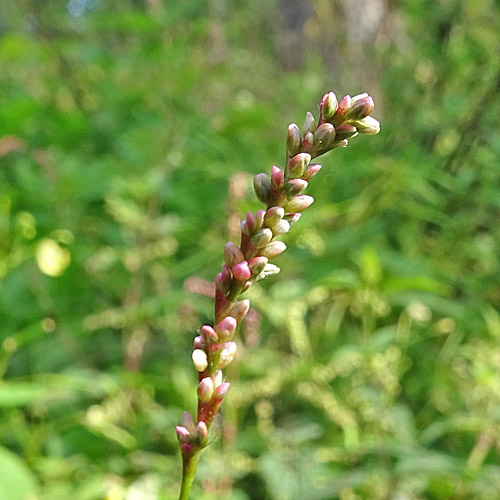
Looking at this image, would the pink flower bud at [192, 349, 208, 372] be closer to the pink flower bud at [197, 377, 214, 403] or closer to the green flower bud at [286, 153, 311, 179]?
the pink flower bud at [197, 377, 214, 403]

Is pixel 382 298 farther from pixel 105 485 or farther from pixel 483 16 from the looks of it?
pixel 483 16

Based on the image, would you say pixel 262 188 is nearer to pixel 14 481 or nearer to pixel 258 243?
pixel 258 243

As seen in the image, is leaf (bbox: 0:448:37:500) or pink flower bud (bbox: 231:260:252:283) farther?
leaf (bbox: 0:448:37:500)

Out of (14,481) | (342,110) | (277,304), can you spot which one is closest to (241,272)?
(342,110)

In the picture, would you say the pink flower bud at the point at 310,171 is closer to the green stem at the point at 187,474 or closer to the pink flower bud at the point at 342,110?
the pink flower bud at the point at 342,110

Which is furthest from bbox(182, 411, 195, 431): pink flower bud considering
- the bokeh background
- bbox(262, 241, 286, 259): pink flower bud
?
the bokeh background

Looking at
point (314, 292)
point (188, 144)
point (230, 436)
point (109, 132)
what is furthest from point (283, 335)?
point (109, 132)

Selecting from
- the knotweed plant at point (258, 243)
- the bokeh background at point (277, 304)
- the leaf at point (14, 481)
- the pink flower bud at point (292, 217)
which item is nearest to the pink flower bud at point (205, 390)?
the knotweed plant at point (258, 243)

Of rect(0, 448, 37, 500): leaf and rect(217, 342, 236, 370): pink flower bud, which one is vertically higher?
rect(217, 342, 236, 370): pink flower bud
